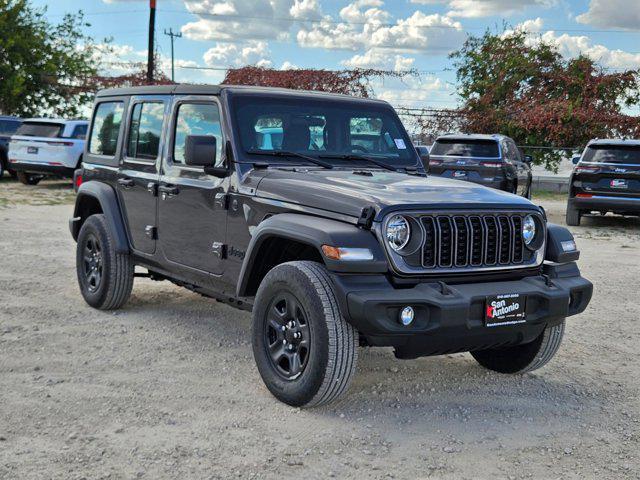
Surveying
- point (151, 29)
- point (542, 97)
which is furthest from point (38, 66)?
point (542, 97)

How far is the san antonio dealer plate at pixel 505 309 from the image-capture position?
15.4 ft

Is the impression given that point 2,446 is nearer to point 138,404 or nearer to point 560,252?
point 138,404

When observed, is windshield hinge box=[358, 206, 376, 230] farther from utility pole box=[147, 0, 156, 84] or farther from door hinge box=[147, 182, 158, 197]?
utility pole box=[147, 0, 156, 84]

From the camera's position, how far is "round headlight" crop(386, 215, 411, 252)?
15.1 feet

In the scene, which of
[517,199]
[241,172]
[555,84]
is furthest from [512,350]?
[555,84]

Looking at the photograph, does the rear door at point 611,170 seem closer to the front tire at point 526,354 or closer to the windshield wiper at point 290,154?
the front tire at point 526,354

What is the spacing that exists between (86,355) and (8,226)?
7.76 metres

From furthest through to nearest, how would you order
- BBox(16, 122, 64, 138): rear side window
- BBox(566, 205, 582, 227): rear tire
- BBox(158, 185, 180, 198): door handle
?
1. BBox(16, 122, 64, 138): rear side window
2. BBox(566, 205, 582, 227): rear tire
3. BBox(158, 185, 180, 198): door handle

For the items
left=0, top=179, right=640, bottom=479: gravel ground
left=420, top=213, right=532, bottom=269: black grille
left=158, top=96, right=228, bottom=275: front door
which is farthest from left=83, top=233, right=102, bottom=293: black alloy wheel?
left=420, top=213, right=532, bottom=269: black grille

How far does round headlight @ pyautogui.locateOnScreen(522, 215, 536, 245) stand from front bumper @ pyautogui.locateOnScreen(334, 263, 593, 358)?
0.77ft

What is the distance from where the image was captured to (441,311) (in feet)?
14.7

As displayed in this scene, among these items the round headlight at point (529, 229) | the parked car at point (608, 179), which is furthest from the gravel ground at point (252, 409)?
the parked car at point (608, 179)

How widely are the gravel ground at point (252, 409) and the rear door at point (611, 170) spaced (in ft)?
26.9

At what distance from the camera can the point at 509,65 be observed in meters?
28.3
